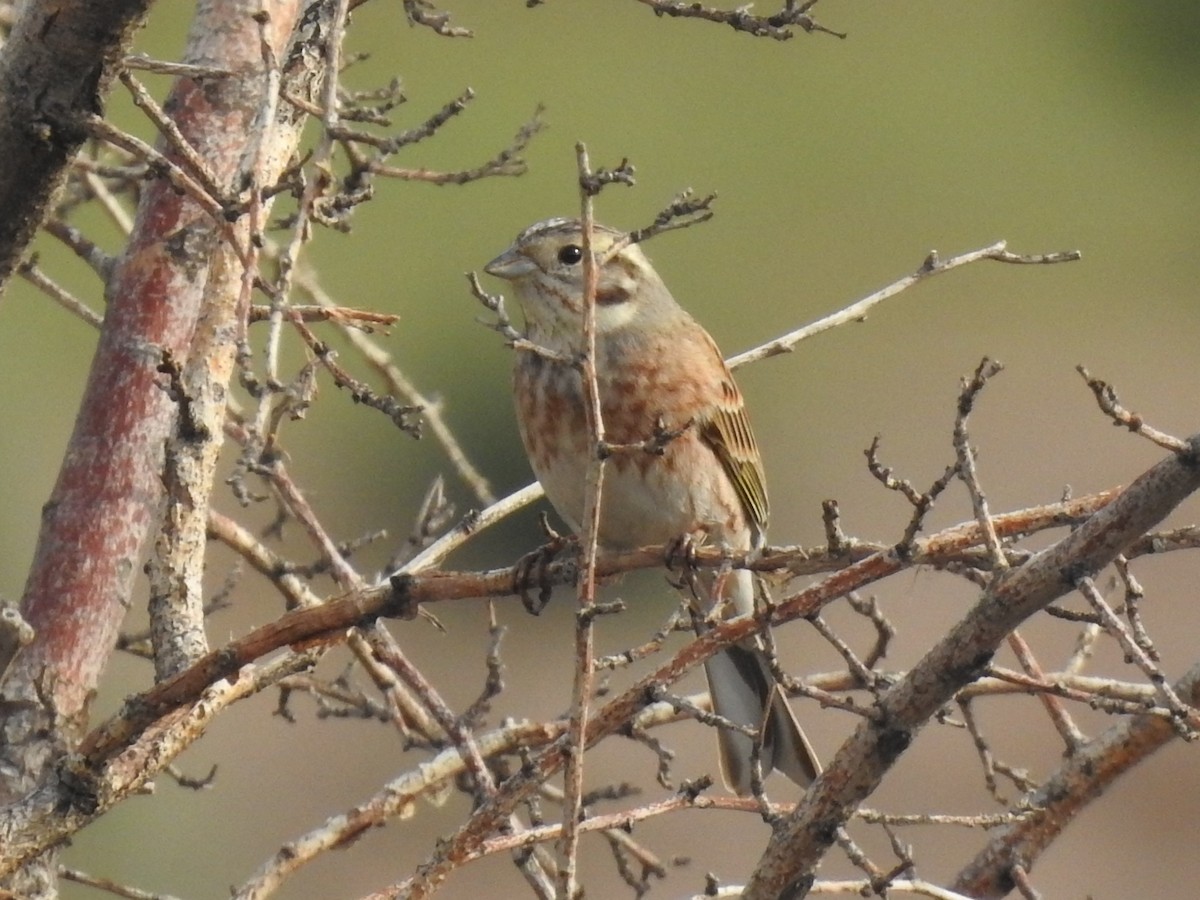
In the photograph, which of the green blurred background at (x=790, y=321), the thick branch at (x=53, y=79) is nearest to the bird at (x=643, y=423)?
the green blurred background at (x=790, y=321)

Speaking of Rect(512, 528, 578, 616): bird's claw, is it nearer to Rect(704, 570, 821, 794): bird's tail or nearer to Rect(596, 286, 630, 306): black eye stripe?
Rect(704, 570, 821, 794): bird's tail

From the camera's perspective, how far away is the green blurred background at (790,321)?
14.4 metres

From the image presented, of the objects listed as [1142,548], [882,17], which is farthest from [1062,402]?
→ [1142,548]

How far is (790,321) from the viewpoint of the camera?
24250 mm

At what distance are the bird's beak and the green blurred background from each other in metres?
1.08

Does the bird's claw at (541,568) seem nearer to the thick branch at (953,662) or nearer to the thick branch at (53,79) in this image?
the thick branch at (953,662)

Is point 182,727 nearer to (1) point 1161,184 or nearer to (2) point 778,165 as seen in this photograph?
(2) point 778,165

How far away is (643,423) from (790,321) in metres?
20.3

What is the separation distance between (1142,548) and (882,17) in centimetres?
3171

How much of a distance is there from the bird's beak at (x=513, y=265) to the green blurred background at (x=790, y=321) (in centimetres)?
108

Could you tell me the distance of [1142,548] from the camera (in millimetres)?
2553

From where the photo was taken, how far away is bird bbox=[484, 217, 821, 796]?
13.2 feet

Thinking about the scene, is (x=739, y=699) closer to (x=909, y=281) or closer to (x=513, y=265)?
(x=513, y=265)

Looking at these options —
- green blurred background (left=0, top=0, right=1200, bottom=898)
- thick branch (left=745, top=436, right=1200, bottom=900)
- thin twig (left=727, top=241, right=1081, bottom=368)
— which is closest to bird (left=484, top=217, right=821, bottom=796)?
thin twig (left=727, top=241, right=1081, bottom=368)
